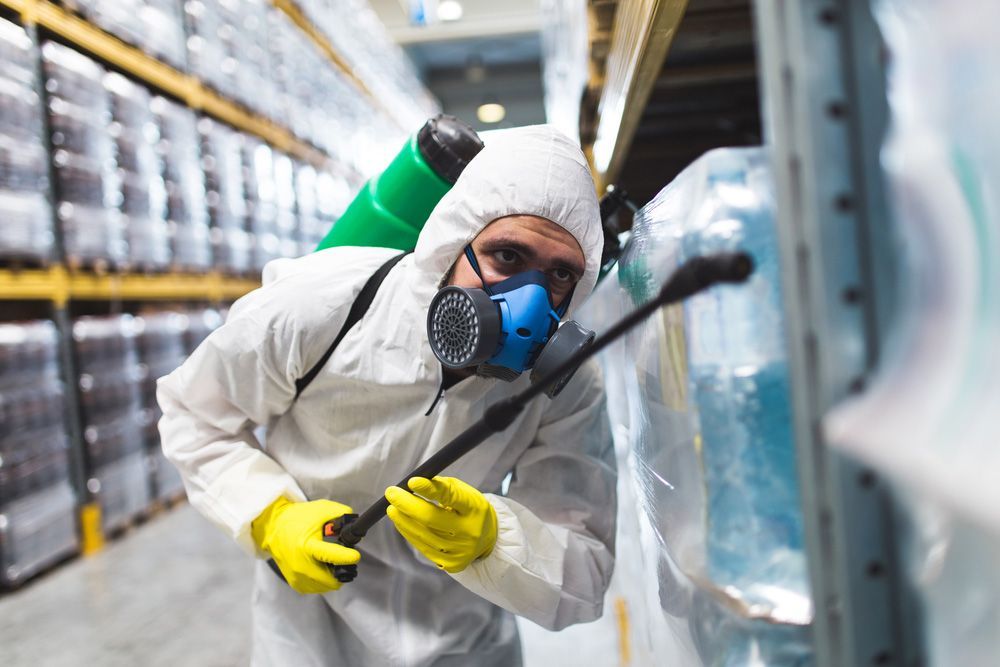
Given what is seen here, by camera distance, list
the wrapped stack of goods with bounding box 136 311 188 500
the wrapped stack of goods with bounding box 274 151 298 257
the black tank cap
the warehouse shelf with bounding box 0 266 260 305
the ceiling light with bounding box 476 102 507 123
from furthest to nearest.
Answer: the ceiling light with bounding box 476 102 507 123 < the wrapped stack of goods with bounding box 274 151 298 257 < the wrapped stack of goods with bounding box 136 311 188 500 < the warehouse shelf with bounding box 0 266 260 305 < the black tank cap

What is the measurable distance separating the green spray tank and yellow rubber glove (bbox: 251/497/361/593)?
0.71 metres

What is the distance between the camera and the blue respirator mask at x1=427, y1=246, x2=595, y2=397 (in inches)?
46.6

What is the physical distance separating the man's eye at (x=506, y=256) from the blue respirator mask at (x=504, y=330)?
0.06 m

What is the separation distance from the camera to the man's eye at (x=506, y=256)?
131 cm

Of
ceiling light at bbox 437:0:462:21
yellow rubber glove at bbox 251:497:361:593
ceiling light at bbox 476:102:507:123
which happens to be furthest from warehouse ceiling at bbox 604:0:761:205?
ceiling light at bbox 476:102:507:123

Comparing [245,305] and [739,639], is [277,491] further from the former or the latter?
[739,639]

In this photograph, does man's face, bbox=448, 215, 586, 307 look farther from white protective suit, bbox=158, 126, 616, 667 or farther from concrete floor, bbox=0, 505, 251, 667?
concrete floor, bbox=0, 505, 251, 667

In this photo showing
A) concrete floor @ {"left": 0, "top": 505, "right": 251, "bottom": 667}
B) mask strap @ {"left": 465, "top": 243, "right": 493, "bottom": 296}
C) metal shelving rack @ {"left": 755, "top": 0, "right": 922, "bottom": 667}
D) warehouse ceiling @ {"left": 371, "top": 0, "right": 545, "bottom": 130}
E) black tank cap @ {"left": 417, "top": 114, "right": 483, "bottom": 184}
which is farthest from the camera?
warehouse ceiling @ {"left": 371, "top": 0, "right": 545, "bottom": 130}

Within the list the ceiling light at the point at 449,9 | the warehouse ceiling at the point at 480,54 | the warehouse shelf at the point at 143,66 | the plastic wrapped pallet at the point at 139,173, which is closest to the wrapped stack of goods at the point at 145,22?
the warehouse shelf at the point at 143,66

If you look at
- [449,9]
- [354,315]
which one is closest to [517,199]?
[354,315]

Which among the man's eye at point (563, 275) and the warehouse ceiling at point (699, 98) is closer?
the man's eye at point (563, 275)

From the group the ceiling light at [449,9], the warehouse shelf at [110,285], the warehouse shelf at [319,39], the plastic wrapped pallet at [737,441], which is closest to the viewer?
the plastic wrapped pallet at [737,441]

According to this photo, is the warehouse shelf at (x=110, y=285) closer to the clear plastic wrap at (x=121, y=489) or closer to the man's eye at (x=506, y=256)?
the clear plastic wrap at (x=121, y=489)

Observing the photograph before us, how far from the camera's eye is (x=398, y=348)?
142cm
